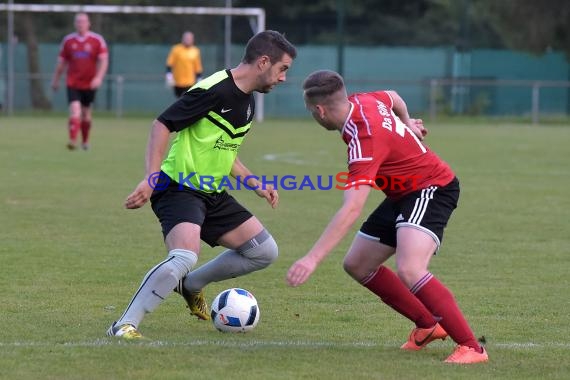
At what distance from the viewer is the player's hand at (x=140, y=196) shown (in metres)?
5.77

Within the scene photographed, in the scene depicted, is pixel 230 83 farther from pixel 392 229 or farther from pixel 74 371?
pixel 74 371

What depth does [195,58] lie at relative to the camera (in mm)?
25906

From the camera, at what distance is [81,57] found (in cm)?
1842

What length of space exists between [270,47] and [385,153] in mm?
1003

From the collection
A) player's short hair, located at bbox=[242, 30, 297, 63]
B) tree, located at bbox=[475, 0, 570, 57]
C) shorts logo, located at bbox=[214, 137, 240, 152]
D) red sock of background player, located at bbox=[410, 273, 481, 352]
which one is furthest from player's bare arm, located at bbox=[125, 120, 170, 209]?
tree, located at bbox=[475, 0, 570, 57]

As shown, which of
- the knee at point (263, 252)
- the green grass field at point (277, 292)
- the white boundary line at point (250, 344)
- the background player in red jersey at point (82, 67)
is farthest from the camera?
the background player in red jersey at point (82, 67)

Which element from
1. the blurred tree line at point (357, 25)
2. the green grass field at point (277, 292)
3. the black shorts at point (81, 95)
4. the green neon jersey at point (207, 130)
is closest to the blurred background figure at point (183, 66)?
the blurred tree line at point (357, 25)

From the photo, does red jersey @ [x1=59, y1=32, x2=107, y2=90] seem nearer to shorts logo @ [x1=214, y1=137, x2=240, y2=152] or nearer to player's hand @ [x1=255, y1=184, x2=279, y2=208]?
player's hand @ [x1=255, y1=184, x2=279, y2=208]

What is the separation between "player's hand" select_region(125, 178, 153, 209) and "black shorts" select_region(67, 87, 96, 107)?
1276 cm

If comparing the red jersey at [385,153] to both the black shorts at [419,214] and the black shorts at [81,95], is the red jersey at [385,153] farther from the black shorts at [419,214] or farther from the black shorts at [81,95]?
the black shorts at [81,95]

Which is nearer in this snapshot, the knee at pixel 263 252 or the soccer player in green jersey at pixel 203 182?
the soccer player in green jersey at pixel 203 182

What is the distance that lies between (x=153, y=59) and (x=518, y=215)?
73.7 ft

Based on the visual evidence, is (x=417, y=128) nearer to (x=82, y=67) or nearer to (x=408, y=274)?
(x=408, y=274)

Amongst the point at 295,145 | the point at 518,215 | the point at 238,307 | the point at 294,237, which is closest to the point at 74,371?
the point at 238,307
